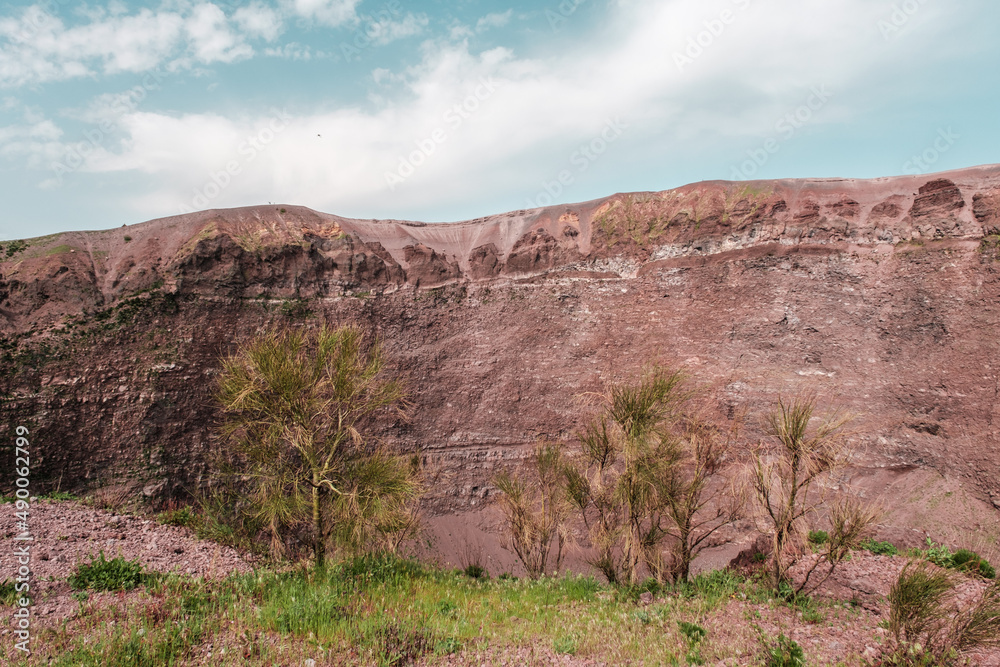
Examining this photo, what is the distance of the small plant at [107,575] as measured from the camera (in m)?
8.20

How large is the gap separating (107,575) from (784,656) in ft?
35.2

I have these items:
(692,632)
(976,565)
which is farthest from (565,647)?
(976,565)

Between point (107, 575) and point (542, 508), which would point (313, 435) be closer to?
point (107, 575)

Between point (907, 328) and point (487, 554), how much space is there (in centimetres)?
2569

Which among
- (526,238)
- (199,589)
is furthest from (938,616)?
(526,238)

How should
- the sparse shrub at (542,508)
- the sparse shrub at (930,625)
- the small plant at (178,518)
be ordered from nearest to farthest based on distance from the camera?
the sparse shrub at (930,625)
the small plant at (178,518)
the sparse shrub at (542,508)

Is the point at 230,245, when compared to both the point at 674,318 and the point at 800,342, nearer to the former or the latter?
the point at 674,318

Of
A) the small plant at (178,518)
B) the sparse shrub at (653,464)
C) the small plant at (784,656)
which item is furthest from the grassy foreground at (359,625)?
the small plant at (178,518)

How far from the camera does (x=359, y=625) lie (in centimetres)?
721

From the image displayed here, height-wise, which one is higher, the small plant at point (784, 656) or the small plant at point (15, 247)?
the small plant at point (15, 247)

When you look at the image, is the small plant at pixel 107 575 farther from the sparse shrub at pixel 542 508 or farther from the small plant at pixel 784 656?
the sparse shrub at pixel 542 508

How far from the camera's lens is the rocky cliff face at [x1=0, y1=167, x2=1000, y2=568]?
24.4 metres

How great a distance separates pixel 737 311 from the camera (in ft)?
99.8

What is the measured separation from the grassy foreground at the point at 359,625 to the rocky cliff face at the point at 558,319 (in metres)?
17.6
